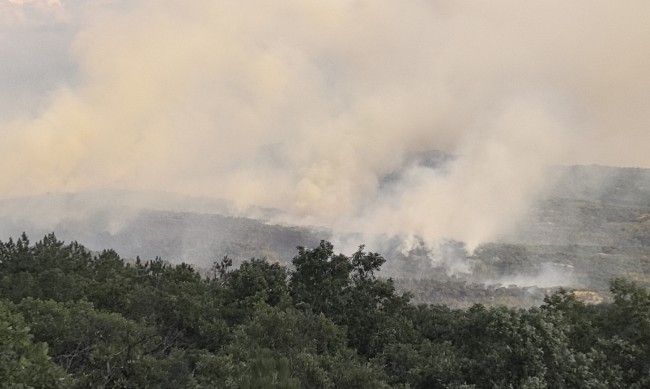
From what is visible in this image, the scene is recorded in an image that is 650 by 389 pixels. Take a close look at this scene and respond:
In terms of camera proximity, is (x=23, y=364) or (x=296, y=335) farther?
(x=296, y=335)

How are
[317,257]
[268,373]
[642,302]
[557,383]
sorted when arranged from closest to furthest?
[268,373], [557,383], [642,302], [317,257]

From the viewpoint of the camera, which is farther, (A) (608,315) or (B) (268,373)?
(A) (608,315)

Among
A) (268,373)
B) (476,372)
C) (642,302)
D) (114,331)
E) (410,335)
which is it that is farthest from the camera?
(410,335)

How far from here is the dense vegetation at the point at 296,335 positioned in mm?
22031

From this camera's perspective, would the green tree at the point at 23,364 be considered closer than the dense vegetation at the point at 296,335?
Yes

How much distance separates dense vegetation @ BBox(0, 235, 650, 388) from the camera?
22.0 metres

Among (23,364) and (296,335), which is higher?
(23,364)

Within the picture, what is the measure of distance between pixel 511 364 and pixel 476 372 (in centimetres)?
232

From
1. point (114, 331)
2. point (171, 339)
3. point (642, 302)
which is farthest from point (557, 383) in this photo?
point (171, 339)

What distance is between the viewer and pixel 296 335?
31.5 m

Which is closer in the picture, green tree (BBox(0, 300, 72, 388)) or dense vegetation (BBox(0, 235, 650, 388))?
green tree (BBox(0, 300, 72, 388))

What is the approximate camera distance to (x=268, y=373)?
11.0 m

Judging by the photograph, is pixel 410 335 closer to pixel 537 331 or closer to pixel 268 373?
pixel 537 331

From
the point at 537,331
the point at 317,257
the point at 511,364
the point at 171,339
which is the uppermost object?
the point at 317,257
